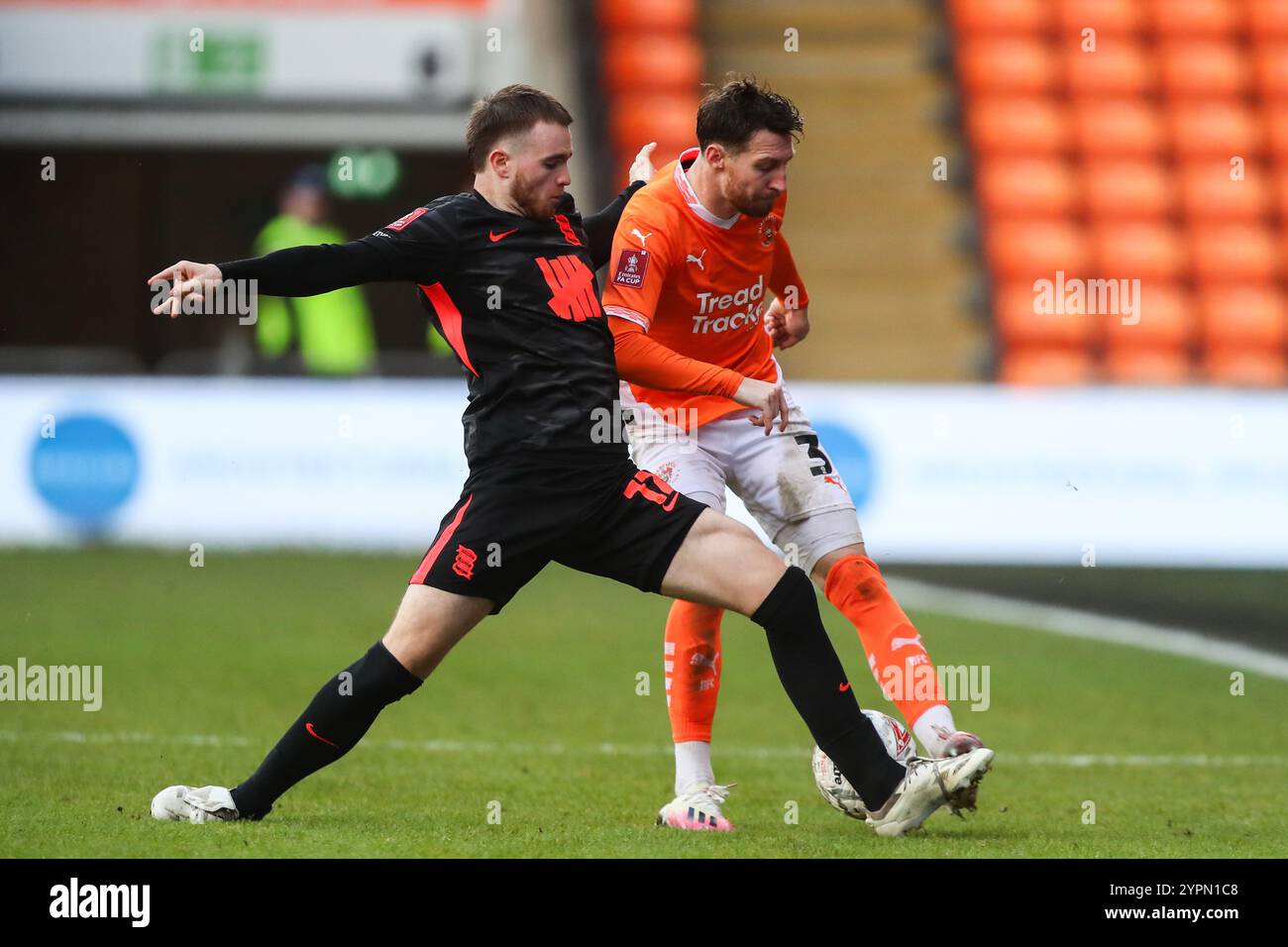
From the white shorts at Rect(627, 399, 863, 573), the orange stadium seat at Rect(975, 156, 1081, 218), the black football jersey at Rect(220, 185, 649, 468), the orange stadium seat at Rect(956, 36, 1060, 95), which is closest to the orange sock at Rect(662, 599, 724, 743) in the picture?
the white shorts at Rect(627, 399, 863, 573)

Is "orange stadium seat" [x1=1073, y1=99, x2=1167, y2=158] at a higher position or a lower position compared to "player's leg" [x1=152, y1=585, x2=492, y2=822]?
higher

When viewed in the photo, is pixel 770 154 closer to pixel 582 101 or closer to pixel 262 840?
pixel 262 840

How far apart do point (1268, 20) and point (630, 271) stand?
55.6 ft

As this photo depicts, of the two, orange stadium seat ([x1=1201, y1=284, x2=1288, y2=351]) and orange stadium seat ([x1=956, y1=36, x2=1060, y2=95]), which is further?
orange stadium seat ([x1=956, y1=36, x2=1060, y2=95])

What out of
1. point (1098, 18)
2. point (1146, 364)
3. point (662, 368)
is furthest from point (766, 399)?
point (1098, 18)

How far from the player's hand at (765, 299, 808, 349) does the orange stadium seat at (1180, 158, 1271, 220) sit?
13.9 m

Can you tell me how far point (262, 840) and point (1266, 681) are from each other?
230 inches

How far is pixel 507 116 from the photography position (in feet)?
16.5

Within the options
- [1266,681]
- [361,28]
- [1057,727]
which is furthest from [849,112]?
[1057,727]

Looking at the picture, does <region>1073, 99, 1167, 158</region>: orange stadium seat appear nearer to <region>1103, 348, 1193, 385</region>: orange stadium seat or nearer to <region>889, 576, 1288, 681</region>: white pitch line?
<region>1103, 348, 1193, 385</region>: orange stadium seat

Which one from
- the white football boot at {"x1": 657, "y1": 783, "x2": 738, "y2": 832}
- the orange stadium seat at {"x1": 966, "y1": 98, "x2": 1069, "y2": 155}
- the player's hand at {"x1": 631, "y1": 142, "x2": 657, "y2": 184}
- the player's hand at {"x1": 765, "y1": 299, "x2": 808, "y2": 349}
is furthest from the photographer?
the orange stadium seat at {"x1": 966, "y1": 98, "x2": 1069, "y2": 155}

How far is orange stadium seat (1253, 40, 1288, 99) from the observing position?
19.8 m

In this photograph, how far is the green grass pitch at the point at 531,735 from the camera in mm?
5184

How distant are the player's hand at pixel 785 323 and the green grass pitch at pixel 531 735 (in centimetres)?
147
